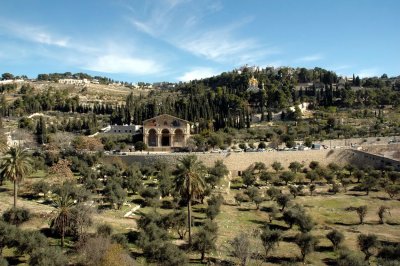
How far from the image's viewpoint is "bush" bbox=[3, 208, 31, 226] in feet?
100

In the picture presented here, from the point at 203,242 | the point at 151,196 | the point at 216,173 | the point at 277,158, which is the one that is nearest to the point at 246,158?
the point at 277,158

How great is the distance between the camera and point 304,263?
2853cm

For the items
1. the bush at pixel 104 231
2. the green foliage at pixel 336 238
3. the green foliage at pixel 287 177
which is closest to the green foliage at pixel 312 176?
the green foliage at pixel 287 177

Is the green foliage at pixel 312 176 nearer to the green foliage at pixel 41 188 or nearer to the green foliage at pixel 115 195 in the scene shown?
the green foliage at pixel 115 195

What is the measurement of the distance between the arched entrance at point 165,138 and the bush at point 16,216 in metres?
43.9

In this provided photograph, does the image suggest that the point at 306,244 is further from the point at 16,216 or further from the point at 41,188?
the point at 41,188

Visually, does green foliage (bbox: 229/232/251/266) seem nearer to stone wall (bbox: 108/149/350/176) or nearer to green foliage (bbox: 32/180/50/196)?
green foliage (bbox: 32/180/50/196)

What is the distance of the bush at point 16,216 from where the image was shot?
100ft

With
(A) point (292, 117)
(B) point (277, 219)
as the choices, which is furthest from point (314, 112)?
(B) point (277, 219)

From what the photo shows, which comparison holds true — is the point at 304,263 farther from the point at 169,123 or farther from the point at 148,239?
the point at 169,123

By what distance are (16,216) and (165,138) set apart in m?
45.3

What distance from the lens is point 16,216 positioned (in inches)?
1217

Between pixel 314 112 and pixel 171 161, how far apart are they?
51757 mm

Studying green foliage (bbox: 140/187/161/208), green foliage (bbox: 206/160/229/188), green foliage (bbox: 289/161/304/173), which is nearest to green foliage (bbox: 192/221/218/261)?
green foliage (bbox: 140/187/161/208)
